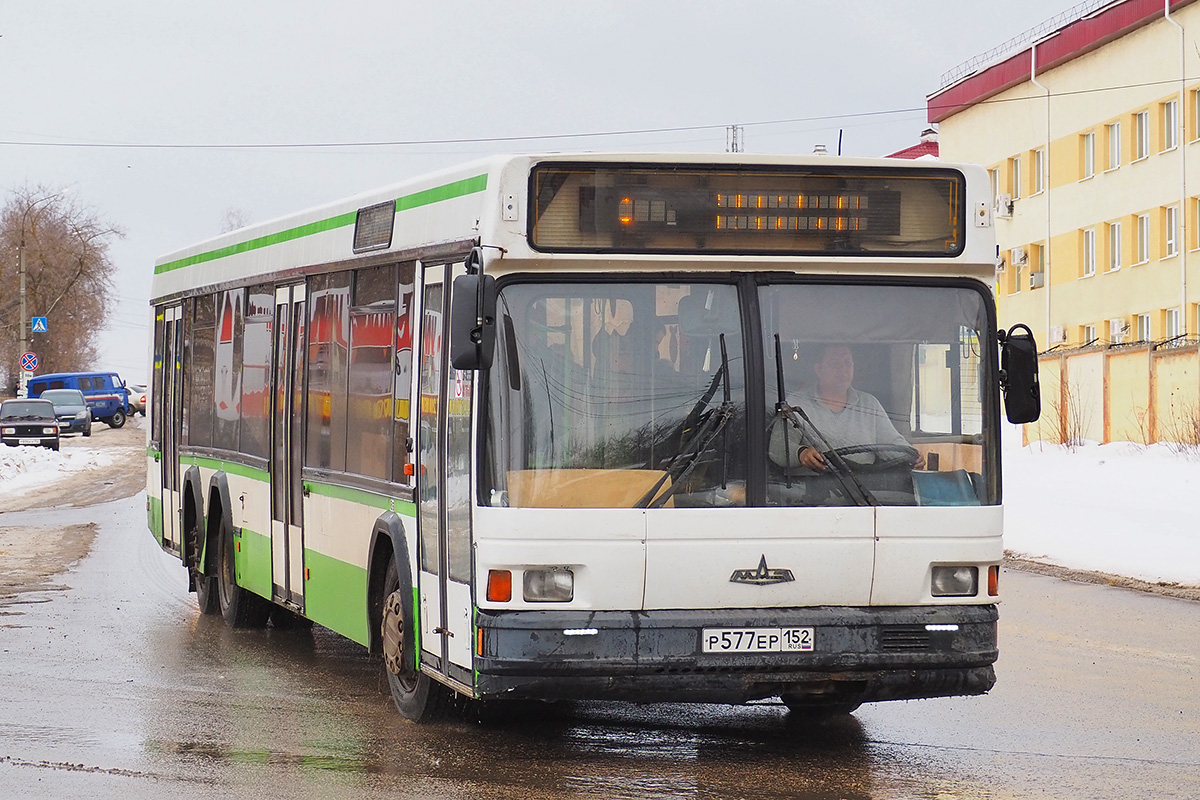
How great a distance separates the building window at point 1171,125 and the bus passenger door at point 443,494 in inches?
1456

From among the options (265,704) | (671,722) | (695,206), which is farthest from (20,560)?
(695,206)

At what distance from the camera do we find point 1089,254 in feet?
157

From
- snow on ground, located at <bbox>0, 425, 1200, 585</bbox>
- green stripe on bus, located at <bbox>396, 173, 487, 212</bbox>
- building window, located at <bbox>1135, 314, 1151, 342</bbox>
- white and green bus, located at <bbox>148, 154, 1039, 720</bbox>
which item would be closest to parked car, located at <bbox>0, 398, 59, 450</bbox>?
snow on ground, located at <bbox>0, 425, 1200, 585</bbox>

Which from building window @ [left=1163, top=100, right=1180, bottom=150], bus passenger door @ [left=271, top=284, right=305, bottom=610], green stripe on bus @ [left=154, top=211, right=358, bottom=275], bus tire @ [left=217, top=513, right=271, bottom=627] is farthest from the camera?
building window @ [left=1163, top=100, right=1180, bottom=150]

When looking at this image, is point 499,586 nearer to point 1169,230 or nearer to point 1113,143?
point 1169,230

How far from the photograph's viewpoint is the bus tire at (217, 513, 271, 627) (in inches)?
520

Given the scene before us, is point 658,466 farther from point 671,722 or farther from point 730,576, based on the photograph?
point 671,722

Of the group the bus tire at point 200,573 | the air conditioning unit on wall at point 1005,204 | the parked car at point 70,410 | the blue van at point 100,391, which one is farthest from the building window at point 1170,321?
the blue van at point 100,391

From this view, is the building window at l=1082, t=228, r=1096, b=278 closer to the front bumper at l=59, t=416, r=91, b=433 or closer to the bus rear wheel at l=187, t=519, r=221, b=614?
the front bumper at l=59, t=416, r=91, b=433

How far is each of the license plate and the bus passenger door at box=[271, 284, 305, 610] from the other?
13.0 feet

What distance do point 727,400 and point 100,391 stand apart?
66141 mm

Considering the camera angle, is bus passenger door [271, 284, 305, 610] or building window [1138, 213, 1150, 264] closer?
bus passenger door [271, 284, 305, 610]

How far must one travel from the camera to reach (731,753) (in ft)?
27.4

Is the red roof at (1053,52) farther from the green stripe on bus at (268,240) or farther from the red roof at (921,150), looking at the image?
the green stripe on bus at (268,240)
